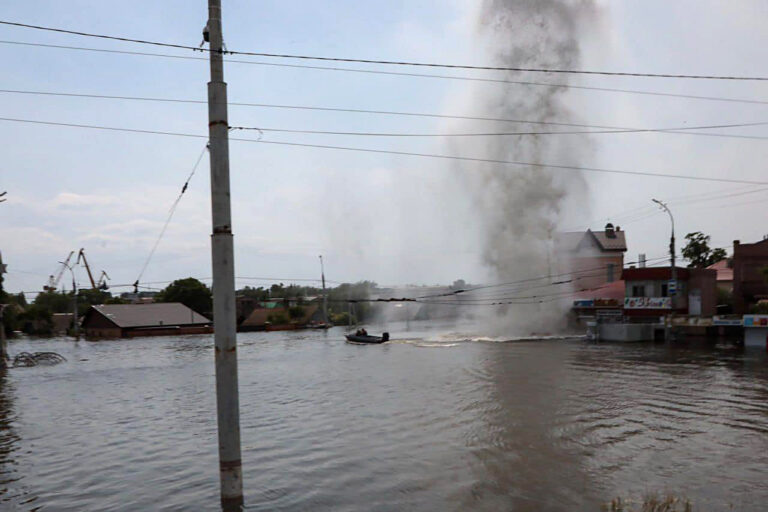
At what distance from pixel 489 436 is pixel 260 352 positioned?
55.9 m

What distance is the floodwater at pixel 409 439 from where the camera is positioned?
1548cm

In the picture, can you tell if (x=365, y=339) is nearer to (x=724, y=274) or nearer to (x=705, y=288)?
(x=705, y=288)

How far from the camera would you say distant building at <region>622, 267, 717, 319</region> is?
71.0 metres

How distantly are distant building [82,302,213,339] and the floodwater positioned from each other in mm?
76095

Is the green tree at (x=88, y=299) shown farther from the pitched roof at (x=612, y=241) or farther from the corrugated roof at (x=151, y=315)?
the pitched roof at (x=612, y=241)

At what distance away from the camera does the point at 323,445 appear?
2148cm

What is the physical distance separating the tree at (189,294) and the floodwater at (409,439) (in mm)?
96073

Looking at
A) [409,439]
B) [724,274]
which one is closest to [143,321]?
[724,274]

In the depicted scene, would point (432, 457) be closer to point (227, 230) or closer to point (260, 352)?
point (227, 230)

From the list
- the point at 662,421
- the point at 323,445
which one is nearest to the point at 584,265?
the point at 662,421

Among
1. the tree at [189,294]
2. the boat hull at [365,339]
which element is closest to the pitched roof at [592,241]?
the boat hull at [365,339]

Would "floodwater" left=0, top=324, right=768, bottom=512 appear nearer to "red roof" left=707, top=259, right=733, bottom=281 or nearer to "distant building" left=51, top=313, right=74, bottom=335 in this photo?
"red roof" left=707, top=259, right=733, bottom=281

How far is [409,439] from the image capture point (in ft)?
71.8

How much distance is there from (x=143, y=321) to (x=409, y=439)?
11224 cm
